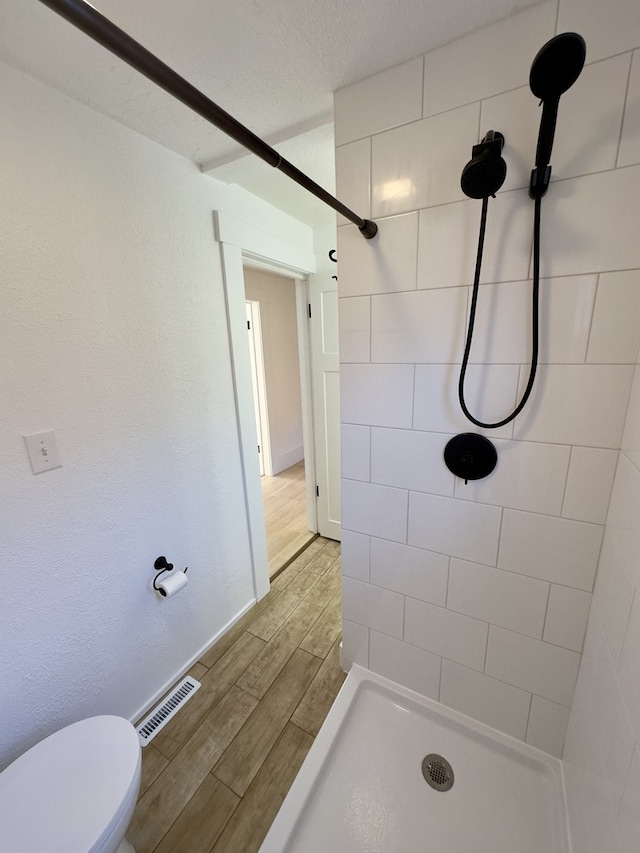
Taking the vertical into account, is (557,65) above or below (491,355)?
above

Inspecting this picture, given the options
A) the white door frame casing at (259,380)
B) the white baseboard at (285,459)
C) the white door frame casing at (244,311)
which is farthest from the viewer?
the white baseboard at (285,459)

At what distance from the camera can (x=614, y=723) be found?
747 mm

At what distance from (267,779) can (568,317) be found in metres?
1.70

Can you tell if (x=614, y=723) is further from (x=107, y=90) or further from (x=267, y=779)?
(x=107, y=90)

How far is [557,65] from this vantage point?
0.60 metres

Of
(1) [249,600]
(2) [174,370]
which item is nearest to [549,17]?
(2) [174,370]

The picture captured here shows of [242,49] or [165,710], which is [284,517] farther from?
[242,49]

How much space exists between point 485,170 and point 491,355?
17.1 inches

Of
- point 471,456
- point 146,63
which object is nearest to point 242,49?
point 146,63

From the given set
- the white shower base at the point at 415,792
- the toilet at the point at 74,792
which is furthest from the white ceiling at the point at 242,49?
the white shower base at the point at 415,792

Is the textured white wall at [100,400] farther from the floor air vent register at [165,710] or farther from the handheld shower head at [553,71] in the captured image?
the handheld shower head at [553,71]

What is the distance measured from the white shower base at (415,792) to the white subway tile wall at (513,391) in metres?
0.09

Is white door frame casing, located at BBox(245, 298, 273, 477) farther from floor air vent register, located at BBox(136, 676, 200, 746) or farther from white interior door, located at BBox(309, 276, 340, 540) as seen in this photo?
floor air vent register, located at BBox(136, 676, 200, 746)

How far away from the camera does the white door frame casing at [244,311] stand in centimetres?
150
